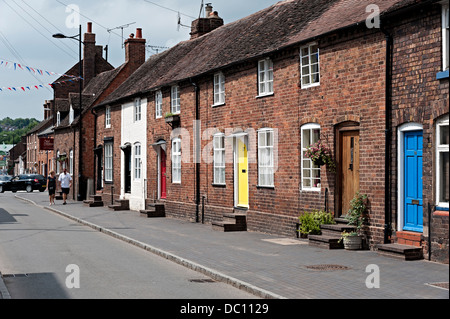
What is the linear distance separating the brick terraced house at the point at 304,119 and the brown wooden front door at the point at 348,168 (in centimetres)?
4

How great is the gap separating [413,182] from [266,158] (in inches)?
243

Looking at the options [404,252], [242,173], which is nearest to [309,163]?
[242,173]

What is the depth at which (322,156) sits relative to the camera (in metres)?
15.7

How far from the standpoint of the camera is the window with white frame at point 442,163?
12.4 meters

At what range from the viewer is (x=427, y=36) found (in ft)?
42.0

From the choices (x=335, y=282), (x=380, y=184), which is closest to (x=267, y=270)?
(x=335, y=282)

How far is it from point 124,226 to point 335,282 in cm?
1231

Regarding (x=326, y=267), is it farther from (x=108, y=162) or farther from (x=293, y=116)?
(x=108, y=162)

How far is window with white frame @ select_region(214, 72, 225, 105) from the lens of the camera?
845 inches

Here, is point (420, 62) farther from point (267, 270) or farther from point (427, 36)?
point (267, 270)

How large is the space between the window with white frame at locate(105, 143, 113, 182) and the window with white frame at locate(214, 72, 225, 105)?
13.8 meters

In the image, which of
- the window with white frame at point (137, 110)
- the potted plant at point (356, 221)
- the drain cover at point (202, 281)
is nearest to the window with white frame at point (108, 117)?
the window with white frame at point (137, 110)

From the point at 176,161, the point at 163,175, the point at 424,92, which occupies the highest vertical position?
the point at 424,92

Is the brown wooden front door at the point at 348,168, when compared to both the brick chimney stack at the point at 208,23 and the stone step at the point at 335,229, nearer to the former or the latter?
the stone step at the point at 335,229
